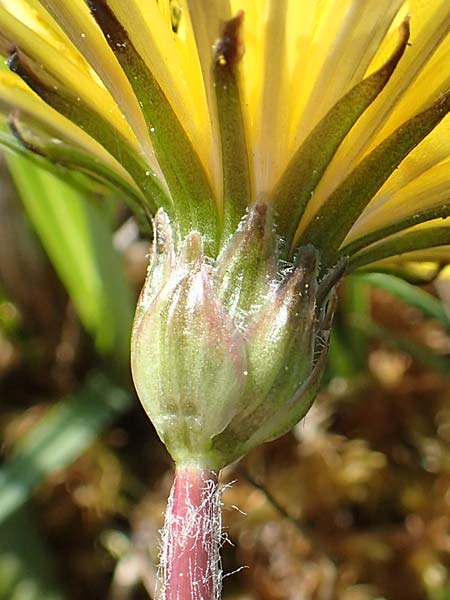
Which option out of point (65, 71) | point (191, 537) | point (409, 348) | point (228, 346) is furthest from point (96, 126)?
point (409, 348)

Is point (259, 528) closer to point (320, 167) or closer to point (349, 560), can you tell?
point (349, 560)

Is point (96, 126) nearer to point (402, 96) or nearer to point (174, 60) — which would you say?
point (174, 60)

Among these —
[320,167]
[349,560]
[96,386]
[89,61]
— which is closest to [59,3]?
[89,61]

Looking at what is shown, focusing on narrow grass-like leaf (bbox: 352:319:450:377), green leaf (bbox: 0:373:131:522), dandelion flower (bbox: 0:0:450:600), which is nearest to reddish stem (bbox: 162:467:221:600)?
dandelion flower (bbox: 0:0:450:600)

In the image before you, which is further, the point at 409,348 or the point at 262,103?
the point at 409,348

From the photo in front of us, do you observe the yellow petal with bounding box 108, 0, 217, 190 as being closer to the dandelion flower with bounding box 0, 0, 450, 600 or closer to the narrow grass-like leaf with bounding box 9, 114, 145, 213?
the dandelion flower with bounding box 0, 0, 450, 600

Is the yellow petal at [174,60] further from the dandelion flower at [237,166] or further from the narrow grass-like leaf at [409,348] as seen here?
the narrow grass-like leaf at [409,348]

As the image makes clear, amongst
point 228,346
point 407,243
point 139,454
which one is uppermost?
point 407,243
